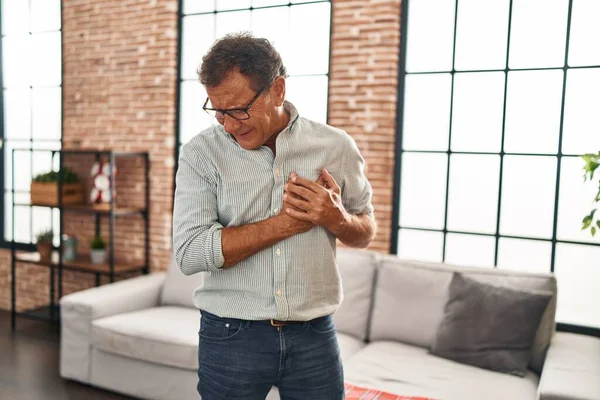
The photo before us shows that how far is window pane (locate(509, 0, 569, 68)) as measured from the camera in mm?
3422

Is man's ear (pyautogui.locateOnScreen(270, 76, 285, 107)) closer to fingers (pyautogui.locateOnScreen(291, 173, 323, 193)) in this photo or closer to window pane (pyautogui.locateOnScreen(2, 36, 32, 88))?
fingers (pyautogui.locateOnScreen(291, 173, 323, 193))

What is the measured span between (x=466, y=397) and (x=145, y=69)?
3.48m

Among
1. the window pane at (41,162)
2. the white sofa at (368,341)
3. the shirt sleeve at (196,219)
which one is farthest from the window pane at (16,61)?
the shirt sleeve at (196,219)

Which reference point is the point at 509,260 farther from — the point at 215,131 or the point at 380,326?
the point at 215,131

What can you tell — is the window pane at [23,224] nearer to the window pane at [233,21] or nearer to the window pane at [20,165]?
the window pane at [20,165]

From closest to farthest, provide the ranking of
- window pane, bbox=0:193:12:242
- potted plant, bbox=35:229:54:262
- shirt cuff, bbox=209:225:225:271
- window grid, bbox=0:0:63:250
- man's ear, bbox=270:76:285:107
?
shirt cuff, bbox=209:225:225:271
man's ear, bbox=270:76:285:107
potted plant, bbox=35:229:54:262
window grid, bbox=0:0:63:250
window pane, bbox=0:193:12:242

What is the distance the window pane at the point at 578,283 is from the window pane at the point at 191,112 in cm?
275

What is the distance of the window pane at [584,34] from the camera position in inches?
131

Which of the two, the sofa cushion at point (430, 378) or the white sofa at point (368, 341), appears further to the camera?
the white sofa at point (368, 341)

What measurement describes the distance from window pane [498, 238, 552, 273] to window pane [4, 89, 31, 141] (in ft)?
14.3

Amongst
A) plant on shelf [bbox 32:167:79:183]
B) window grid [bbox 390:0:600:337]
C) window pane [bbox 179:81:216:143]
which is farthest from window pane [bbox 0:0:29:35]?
window grid [bbox 390:0:600:337]

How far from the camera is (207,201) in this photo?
5.20ft

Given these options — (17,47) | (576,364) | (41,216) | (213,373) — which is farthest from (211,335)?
(17,47)

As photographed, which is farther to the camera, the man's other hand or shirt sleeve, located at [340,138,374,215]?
shirt sleeve, located at [340,138,374,215]
